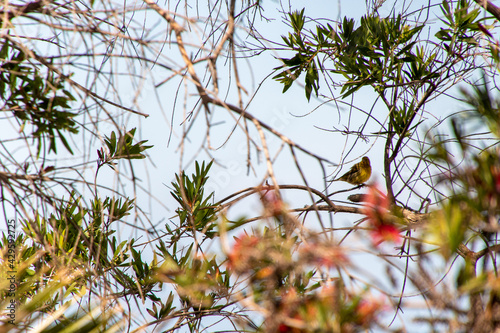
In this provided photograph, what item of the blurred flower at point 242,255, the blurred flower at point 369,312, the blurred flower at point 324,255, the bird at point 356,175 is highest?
the bird at point 356,175

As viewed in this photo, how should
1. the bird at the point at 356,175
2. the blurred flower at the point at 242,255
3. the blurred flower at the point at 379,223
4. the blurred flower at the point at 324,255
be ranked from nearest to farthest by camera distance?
1. the blurred flower at the point at 324,255
2. the blurred flower at the point at 242,255
3. the blurred flower at the point at 379,223
4. the bird at the point at 356,175

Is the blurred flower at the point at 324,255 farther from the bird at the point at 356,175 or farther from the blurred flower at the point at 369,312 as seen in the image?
the bird at the point at 356,175

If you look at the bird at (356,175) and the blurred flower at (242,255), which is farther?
the bird at (356,175)

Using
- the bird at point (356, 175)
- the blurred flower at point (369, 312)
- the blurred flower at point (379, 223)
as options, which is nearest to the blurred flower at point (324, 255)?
the blurred flower at point (369, 312)

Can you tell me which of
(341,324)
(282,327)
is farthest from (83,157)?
(341,324)

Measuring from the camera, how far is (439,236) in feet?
3.55

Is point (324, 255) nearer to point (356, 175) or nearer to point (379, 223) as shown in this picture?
point (379, 223)

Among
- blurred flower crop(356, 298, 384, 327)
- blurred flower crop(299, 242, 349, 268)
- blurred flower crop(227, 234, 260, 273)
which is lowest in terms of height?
Answer: blurred flower crop(356, 298, 384, 327)

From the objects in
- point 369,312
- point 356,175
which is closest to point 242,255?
point 369,312

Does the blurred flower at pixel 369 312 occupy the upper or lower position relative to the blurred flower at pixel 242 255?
lower

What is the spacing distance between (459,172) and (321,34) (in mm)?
1838

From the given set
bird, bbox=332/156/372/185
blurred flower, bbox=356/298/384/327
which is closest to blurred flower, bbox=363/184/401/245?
blurred flower, bbox=356/298/384/327

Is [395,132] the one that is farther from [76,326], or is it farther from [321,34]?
[76,326]

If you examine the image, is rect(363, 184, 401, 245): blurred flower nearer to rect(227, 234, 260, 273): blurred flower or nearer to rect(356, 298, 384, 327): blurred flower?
rect(356, 298, 384, 327): blurred flower
